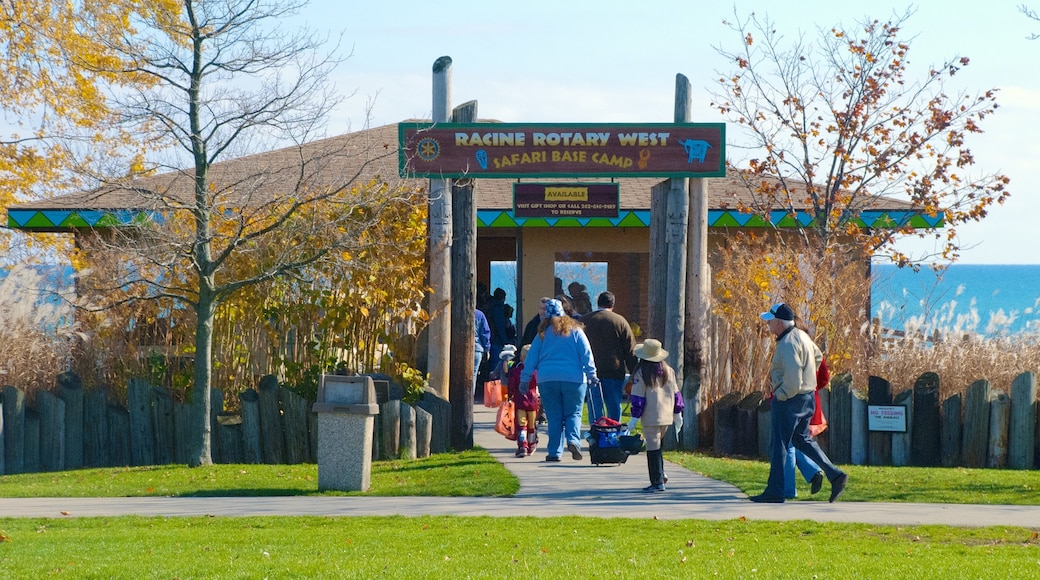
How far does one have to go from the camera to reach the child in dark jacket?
43.7ft

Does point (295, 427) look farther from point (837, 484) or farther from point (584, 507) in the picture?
point (837, 484)

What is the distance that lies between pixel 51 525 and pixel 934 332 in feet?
34.3

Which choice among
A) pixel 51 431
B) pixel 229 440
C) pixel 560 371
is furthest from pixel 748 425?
pixel 51 431

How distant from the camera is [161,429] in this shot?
1377 centimetres

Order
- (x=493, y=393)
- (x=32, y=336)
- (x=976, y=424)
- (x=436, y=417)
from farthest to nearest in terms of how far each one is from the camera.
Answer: (x=493, y=393) → (x=32, y=336) → (x=436, y=417) → (x=976, y=424)

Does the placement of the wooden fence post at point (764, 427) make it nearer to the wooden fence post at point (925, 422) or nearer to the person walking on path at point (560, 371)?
the wooden fence post at point (925, 422)

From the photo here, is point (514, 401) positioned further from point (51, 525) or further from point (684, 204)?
point (51, 525)

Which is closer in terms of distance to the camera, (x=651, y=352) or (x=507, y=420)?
(x=651, y=352)

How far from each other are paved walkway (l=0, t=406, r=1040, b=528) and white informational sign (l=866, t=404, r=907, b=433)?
1.86 meters

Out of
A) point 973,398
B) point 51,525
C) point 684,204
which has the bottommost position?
point 51,525

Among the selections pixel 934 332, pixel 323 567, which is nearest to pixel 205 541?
pixel 323 567

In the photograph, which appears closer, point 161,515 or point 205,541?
point 205,541

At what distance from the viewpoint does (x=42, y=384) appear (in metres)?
14.5

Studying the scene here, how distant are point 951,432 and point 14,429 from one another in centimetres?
1012
